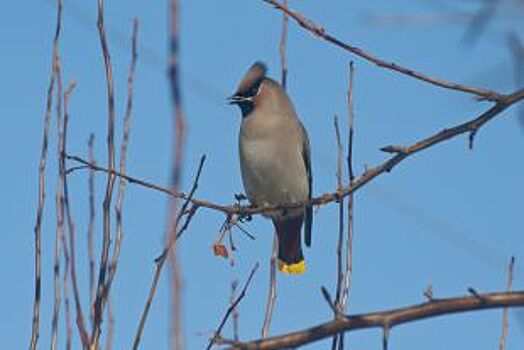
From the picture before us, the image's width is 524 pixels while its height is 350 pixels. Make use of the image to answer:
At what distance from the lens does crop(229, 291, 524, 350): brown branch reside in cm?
169

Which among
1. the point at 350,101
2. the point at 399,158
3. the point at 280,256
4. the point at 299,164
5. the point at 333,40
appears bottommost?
the point at 399,158

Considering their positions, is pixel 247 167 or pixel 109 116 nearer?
pixel 109 116

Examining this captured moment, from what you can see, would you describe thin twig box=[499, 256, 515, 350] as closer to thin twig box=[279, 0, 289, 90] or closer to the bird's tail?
thin twig box=[279, 0, 289, 90]

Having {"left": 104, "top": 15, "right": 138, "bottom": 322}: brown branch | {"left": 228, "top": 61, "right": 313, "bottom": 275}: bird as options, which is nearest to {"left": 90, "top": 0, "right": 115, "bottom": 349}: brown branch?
{"left": 104, "top": 15, "right": 138, "bottom": 322}: brown branch

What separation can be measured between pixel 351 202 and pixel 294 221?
3145 millimetres

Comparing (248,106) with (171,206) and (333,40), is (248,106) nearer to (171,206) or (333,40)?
(333,40)

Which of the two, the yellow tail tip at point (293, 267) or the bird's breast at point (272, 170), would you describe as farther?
the yellow tail tip at point (293, 267)

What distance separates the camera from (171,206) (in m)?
1.06

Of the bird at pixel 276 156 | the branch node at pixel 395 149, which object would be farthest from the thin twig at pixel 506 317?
the bird at pixel 276 156

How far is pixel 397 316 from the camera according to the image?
69.0 inches

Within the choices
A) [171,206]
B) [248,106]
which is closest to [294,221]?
[248,106]

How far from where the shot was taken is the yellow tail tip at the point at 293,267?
6.33m

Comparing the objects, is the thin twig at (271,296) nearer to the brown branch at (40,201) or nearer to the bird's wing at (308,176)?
the brown branch at (40,201)

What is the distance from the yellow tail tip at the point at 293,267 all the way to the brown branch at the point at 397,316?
14.9 ft
